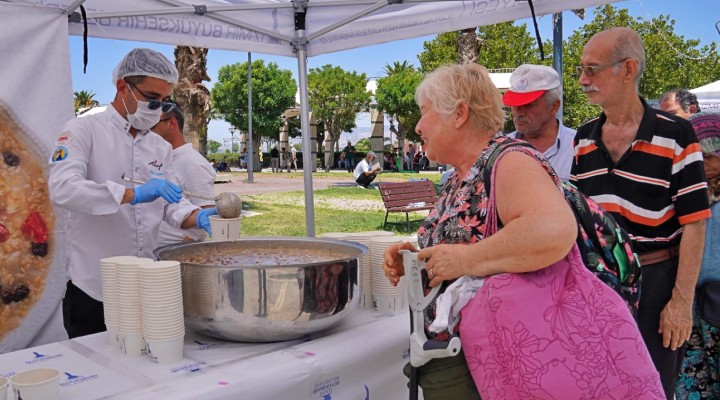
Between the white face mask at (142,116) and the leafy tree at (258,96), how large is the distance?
32.3 m

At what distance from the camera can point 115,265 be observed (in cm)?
138

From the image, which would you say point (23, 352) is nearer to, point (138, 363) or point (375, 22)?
point (138, 363)

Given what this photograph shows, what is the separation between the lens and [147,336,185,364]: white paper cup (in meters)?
1.29

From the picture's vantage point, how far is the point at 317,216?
9781 mm

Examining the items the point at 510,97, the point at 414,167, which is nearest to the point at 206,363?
the point at 510,97

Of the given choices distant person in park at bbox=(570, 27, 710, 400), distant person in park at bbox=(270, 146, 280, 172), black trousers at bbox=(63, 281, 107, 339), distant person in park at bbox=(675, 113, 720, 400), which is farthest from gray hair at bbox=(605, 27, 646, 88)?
distant person in park at bbox=(270, 146, 280, 172)

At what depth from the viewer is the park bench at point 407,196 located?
8.16m

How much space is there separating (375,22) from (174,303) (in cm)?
253

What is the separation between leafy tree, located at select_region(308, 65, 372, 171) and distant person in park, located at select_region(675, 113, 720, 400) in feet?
107

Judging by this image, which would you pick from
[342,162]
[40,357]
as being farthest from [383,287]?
[342,162]

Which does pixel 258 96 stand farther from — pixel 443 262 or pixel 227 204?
pixel 443 262

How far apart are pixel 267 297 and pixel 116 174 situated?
1.02m

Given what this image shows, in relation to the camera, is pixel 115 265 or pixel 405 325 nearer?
pixel 115 265

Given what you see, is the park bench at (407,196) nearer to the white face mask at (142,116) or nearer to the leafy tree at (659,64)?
the white face mask at (142,116)
